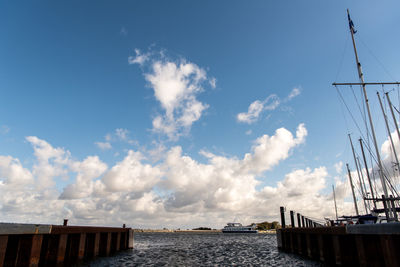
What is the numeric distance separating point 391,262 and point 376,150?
728 inches

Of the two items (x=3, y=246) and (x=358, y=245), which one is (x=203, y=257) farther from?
(x=3, y=246)

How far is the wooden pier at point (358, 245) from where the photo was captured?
1190 cm

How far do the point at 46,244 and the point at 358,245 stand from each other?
21.0 meters

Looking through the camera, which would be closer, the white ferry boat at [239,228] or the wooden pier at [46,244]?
the wooden pier at [46,244]

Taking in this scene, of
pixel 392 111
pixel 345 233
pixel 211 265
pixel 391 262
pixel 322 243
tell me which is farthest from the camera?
pixel 392 111

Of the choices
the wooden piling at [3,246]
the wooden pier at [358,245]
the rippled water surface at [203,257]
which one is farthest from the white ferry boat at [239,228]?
the wooden piling at [3,246]

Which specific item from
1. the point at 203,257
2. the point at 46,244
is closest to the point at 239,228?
the point at 203,257

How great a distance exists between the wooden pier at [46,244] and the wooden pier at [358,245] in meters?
19.1

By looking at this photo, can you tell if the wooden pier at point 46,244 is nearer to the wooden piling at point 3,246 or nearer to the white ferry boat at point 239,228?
the wooden piling at point 3,246

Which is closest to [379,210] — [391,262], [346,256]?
[346,256]

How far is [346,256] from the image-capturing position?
17047mm

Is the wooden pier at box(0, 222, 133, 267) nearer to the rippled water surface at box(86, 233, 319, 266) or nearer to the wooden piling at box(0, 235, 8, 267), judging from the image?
the wooden piling at box(0, 235, 8, 267)

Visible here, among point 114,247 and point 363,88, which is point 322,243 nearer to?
point 363,88

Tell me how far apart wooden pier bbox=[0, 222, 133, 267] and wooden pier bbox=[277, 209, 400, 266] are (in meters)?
19.1
